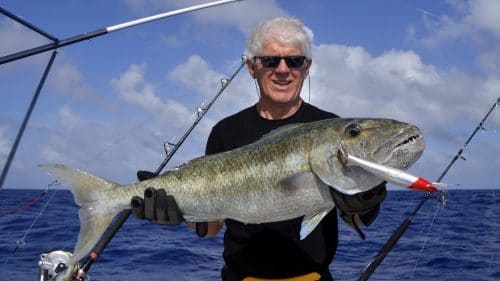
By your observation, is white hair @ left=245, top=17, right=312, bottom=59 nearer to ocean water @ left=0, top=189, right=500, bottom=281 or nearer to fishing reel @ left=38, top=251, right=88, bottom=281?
fishing reel @ left=38, top=251, right=88, bottom=281

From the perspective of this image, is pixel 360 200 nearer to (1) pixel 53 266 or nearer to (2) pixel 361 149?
(2) pixel 361 149

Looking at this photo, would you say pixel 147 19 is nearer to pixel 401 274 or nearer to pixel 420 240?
pixel 401 274

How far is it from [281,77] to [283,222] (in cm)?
130

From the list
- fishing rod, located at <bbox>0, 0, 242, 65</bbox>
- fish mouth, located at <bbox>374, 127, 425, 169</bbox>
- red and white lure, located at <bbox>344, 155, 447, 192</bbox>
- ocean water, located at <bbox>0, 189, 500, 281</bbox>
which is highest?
fishing rod, located at <bbox>0, 0, 242, 65</bbox>

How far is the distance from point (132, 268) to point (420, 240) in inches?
507

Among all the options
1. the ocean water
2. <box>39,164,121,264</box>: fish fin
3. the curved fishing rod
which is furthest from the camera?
the ocean water

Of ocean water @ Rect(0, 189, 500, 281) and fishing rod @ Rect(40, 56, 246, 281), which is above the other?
fishing rod @ Rect(40, 56, 246, 281)

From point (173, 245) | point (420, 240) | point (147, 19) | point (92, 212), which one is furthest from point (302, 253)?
point (420, 240)

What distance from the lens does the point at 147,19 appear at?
22.3ft

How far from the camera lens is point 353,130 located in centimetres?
398

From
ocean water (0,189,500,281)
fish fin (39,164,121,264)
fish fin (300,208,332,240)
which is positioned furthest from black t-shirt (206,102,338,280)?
ocean water (0,189,500,281)

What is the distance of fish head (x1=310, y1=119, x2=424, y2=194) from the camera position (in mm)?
3834

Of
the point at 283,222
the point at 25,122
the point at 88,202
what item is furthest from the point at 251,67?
the point at 25,122

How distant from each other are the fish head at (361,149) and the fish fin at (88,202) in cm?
191
